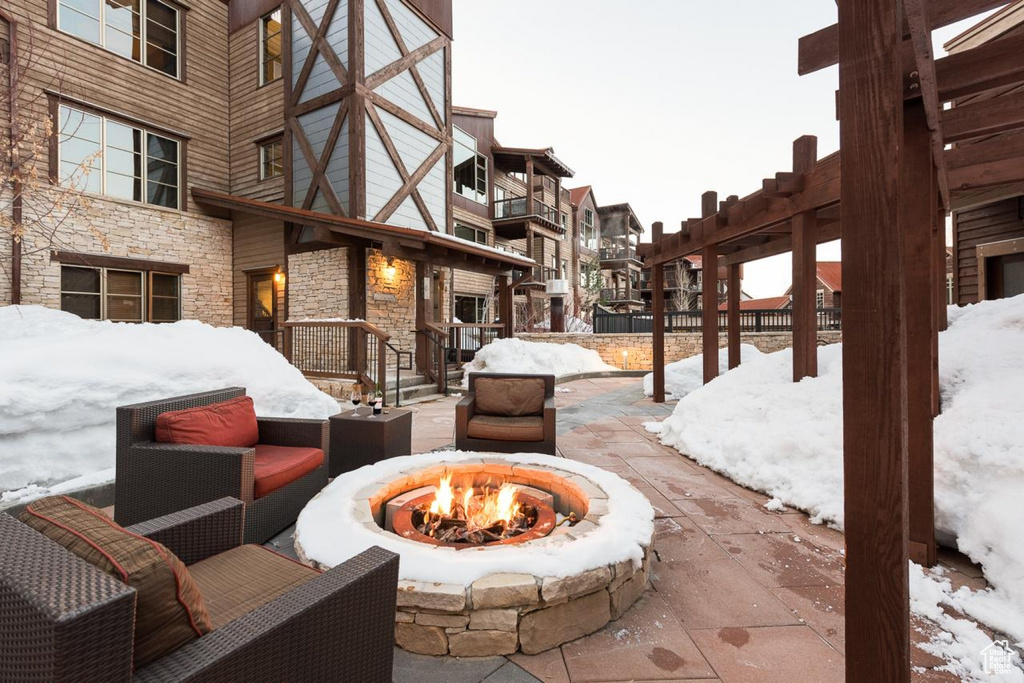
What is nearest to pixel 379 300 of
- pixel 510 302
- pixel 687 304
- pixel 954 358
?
pixel 510 302

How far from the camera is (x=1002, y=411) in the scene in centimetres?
292

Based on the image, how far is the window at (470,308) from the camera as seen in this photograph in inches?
615

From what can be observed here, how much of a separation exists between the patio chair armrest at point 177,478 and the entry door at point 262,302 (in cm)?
863

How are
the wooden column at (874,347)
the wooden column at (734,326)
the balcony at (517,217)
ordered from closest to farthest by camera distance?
1. the wooden column at (874,347)
2. the wooden column at (734,326)
3. the balcony at (517,217)

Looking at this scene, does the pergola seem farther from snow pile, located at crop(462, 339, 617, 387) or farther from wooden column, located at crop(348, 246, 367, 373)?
wooden column, located at crop(348, 246, 367, 373)

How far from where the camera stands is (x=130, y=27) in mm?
9750

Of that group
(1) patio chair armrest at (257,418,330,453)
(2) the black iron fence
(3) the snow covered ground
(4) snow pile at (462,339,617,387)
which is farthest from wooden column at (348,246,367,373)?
(2) the black iron fence

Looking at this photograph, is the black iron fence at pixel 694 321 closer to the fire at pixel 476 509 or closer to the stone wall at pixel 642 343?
the stone wall at pixel 642 343

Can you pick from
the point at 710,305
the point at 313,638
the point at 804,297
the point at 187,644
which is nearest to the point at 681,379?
the point at 710,305

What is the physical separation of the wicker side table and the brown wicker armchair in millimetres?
677

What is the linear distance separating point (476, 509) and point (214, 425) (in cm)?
193

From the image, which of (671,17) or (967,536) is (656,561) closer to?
(967,536)

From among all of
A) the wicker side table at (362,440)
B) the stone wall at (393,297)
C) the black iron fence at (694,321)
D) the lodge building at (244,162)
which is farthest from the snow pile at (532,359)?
the wicker side table at (362,440)

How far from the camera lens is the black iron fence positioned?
14602mm
